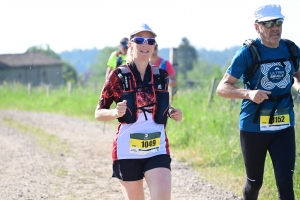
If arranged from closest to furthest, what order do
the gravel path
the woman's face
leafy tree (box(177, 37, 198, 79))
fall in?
the woman's face
the gravel path
leafy tree (box(177, 37, 198, 79))

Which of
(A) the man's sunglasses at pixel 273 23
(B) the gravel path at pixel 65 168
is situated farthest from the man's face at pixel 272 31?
(B) the gravel path at pixel 65 168

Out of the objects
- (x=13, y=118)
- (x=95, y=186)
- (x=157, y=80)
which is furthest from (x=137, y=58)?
(x=13, y=118)

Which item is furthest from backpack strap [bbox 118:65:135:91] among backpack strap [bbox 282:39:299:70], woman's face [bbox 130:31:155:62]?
backpack strap [bbox 282:39:299:70]

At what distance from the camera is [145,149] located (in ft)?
16.5

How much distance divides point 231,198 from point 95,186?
1.83m

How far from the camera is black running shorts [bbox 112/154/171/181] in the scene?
198 inches

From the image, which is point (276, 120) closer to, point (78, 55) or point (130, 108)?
point (130, 108)

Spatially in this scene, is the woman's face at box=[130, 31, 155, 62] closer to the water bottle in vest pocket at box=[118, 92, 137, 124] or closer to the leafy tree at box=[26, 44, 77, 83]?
the water bottle in vest pocket at box=[118, 92, 137, 124]

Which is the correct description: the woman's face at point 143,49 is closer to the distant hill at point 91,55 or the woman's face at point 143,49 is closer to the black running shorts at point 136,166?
the black running shorts at point 136,166

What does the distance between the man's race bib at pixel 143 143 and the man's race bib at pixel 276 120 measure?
1049 mm

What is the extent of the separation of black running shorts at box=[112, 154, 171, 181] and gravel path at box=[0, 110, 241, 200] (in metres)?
2.50

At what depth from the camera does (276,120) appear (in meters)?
5.59

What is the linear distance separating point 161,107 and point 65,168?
187 inches

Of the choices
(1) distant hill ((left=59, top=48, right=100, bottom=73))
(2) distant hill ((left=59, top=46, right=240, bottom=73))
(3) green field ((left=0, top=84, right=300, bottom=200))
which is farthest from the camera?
(1) distant hill ((left=59, top=48, right=100, bottom=73))
